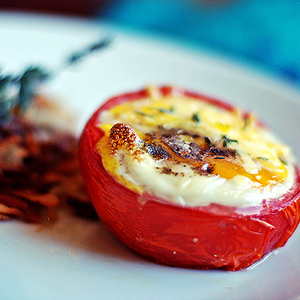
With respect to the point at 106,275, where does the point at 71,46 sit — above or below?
above

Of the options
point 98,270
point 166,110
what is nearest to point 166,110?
point 166,110

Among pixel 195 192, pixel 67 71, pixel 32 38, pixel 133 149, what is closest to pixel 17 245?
pixel 133 149

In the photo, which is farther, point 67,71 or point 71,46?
point 71,46

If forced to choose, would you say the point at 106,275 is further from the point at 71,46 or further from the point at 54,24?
the point at 54,24

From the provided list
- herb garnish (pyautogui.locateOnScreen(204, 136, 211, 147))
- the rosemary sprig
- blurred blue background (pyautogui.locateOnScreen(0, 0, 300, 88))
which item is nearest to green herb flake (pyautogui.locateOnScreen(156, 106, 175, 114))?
herb garnish (pyautogui.locateOnScreen(204, 136, 211, 147))

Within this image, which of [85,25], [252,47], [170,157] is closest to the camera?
[170,157]

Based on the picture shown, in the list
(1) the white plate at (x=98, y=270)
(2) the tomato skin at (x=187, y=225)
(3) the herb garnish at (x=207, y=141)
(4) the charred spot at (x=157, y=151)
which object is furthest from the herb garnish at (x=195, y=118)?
(1) the white plate at (x=98, y=270)

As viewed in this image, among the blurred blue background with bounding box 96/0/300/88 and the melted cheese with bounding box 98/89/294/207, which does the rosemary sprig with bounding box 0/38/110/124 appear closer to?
the melted cheese with bounding box 98/89/294/207
